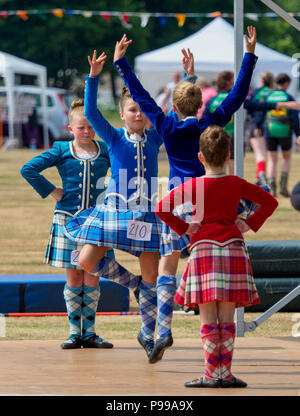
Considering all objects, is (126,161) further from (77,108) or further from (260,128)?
(260,128)

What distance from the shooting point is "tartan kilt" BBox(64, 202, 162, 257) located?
5.18 metres

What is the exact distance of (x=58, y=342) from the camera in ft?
18.8

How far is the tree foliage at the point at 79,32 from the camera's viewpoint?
161ft

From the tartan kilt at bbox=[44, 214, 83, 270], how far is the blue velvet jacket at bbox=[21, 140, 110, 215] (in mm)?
63

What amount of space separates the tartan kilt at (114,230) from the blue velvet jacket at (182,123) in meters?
A: 0.28

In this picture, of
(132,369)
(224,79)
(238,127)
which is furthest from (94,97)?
(224,79)

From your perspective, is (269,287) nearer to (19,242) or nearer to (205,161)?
(205,161)

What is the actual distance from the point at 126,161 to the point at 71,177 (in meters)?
0.45

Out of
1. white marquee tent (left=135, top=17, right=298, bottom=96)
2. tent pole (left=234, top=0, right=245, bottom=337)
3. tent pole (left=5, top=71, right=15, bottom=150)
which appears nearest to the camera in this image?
tent pole (left=234, top=0, right=245, bottom=337)

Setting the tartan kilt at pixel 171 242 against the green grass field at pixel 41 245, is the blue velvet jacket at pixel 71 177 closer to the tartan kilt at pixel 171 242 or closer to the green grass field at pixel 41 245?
the tartan kilt at pixel 171 242

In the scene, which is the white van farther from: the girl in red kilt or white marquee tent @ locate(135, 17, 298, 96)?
the girl in red kilt

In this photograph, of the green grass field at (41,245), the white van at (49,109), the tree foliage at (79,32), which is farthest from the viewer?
the tree foliage at (79,32)

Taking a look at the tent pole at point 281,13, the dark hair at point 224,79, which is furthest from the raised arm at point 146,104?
the dark hair at point 224,79

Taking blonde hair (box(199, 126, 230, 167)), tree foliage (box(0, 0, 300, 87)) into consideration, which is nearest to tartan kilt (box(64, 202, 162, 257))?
blonde hair (box(199, 126, 230, 167))
